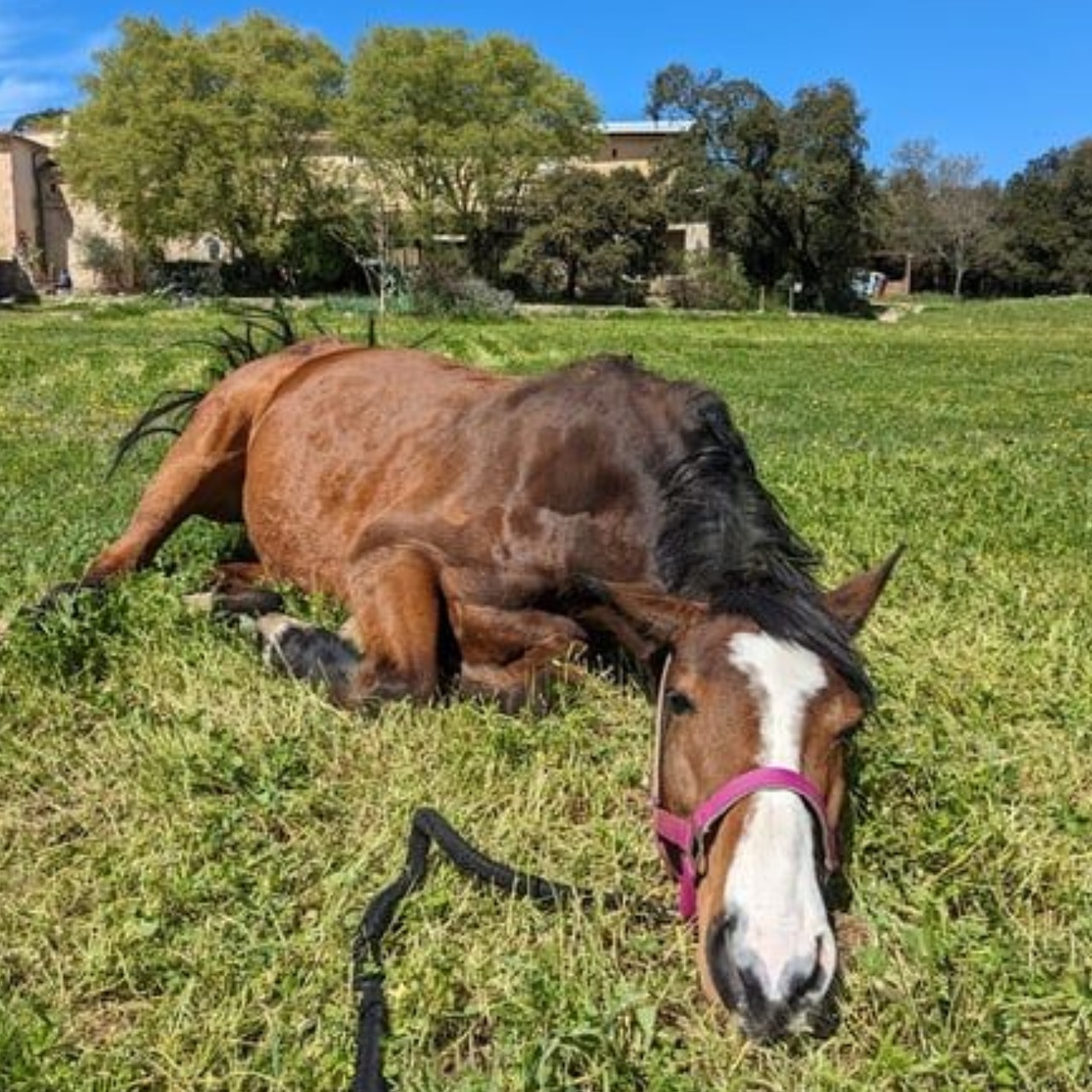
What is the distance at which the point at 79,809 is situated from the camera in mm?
3361

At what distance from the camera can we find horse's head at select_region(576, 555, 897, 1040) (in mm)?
2254

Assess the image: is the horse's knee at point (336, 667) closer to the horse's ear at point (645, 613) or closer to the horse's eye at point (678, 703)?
the horse's ear at point (645, 613)

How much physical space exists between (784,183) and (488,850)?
199ft

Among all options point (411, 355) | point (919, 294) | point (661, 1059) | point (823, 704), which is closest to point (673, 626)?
point (823, 704)

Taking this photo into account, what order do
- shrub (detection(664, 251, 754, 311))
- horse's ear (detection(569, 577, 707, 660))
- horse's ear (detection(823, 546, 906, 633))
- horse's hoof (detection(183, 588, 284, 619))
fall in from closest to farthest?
horse's ear (detection(569, 577, 707, 660))
horse's ear (detection(823, 546, 906, 633))
horse's hoof (detection(183, 588, 284, 619))
shrub (detection(664, 251, 754, 311))

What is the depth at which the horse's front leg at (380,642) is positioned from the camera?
4.03 m

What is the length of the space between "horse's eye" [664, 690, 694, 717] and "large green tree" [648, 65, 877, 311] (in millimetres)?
59726

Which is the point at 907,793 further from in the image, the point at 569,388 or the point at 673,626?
the point at 569,388

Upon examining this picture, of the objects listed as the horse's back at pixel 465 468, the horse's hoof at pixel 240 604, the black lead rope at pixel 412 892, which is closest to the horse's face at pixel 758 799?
the black lead rope at pixel 412 892

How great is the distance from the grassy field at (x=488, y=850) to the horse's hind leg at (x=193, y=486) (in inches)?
7.4

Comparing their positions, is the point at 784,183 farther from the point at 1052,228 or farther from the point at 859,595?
the point at 859,595

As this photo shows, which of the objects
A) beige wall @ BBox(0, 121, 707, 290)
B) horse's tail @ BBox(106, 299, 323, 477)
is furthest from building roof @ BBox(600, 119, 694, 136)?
horse's tail @ BBox(106, 299, 323, 477)

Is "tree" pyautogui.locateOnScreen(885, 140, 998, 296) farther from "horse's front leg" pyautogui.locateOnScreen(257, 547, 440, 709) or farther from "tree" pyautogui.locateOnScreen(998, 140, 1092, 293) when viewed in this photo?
"horse's front leg" pyautogui.locateOnScreen(257, 547, 440, 709)

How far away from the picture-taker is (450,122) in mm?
60750
